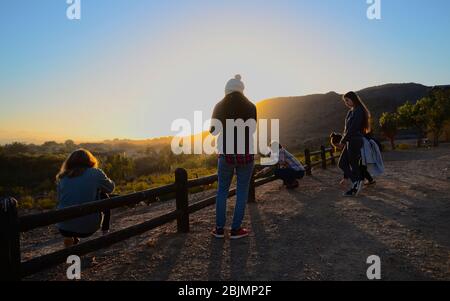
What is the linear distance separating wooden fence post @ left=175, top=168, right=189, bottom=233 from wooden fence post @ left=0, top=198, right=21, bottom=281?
2657mm

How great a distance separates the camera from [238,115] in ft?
16.8

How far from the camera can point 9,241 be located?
11.5 ft

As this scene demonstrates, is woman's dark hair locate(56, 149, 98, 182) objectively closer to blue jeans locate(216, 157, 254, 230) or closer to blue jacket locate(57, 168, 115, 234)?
blue jacket locate(57, 168, 115, 234)

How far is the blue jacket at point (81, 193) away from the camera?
4770 mm

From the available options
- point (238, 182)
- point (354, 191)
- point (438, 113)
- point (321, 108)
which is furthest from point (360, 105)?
point (321, 108)

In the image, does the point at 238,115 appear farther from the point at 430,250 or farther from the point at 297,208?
the point at 297,208

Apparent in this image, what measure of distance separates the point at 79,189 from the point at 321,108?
111997 millimetres

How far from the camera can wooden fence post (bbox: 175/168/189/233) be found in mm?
5957

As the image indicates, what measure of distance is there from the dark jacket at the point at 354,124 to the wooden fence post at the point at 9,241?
6.67 m


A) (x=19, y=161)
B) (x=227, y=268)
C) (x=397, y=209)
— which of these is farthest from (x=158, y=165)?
(x=227, y=268)
